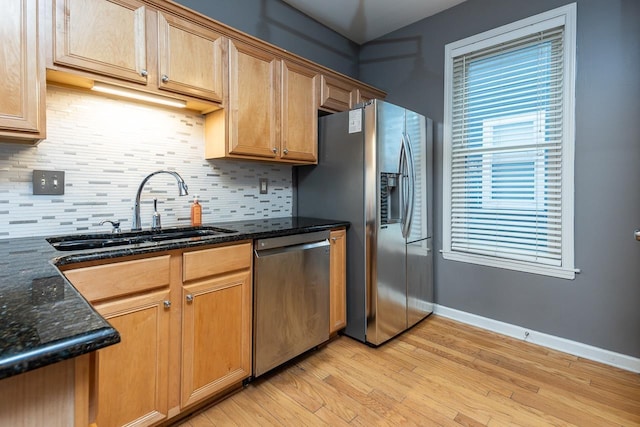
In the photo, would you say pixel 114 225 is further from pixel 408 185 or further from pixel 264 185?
pixel 408 185

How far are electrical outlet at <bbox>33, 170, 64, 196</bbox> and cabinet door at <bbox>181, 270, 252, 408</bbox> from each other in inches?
34.4

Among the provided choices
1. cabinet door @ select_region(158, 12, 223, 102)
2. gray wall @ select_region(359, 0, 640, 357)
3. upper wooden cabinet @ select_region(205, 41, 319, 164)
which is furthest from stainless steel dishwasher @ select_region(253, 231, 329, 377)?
gray wall @ select_region(359, 0, 640, 357)

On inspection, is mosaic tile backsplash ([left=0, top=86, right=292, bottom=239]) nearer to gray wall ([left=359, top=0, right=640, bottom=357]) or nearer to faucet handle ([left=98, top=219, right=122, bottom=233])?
faucet handle ([left=98, top=219, right=122, bottom=233])

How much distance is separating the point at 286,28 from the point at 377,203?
1.76 metres

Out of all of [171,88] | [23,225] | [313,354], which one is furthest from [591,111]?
[23,225]

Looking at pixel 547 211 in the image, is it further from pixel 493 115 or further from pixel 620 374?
pixel 620 374

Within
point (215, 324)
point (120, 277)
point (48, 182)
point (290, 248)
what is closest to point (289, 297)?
point (290, 248)

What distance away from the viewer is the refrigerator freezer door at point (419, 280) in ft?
8.47

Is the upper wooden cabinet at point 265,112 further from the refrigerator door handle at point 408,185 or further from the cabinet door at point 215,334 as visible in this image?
the cabinet door at point 215,334

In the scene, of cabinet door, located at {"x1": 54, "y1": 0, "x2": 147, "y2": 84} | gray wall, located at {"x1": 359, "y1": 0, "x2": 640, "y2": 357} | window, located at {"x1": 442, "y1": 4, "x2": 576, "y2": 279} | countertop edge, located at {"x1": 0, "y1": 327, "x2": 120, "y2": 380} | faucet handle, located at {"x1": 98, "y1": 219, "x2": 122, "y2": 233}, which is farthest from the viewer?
window, located at {"x1": 442, "y1": 4, "x2": 576, "y2": 279}

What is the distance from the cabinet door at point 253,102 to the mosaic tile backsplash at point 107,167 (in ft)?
1.10

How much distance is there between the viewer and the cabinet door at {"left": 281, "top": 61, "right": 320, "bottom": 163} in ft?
7.64

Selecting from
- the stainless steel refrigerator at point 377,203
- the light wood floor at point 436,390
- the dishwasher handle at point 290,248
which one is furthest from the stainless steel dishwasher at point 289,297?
the stainless steel refrigerator at point 377,203

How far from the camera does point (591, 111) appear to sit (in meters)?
2.14
